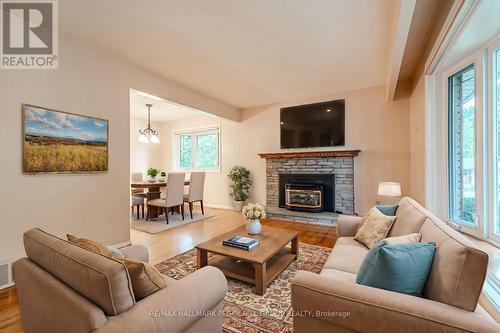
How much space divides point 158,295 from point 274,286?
141 centimetres

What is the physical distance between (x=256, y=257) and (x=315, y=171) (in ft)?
10.4

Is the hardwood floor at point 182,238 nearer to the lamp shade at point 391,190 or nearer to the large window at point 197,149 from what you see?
the lamp shade at point 391,190

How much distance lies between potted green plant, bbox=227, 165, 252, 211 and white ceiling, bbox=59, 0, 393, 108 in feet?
7.65

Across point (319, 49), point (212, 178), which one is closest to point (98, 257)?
point (319, 49)

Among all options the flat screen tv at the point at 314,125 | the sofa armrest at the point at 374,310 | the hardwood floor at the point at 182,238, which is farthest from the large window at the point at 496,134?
the flat screen tv at the point at 314,125

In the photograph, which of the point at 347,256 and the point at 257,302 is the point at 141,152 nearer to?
the point at 257,302

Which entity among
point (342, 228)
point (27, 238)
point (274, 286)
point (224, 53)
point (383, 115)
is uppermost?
point (224, 53)

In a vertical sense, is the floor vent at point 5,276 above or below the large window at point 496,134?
below

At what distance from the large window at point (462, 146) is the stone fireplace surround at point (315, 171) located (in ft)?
6.45

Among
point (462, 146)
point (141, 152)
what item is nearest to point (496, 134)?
point (462, 146)

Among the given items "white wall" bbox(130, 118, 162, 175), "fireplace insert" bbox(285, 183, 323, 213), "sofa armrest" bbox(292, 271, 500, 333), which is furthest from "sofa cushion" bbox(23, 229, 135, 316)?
"white wall" bbox(130, 118, 162, 175)

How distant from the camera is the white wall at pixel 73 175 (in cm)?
220

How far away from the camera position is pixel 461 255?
918 mm

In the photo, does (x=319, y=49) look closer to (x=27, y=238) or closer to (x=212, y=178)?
(x=27, y=238)
